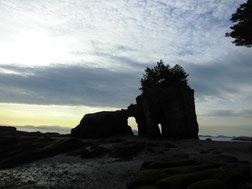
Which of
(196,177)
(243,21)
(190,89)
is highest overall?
(243,21)

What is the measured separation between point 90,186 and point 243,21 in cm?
3318

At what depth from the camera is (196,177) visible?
637 inches

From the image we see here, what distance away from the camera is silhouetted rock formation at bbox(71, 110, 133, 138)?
62.0 metres

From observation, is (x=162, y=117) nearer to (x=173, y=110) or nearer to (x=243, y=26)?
(x=173, y=110)

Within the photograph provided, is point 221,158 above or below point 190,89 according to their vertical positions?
below

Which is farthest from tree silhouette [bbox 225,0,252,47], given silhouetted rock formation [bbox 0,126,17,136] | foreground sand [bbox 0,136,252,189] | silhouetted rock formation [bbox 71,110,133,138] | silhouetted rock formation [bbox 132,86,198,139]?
silhouetted rock formation [bbox 0,126,17,136]

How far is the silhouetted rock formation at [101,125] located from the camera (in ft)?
203

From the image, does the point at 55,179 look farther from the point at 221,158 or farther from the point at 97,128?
the point at 97,128

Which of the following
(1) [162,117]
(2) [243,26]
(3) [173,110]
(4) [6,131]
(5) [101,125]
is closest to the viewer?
(2) [243,26]

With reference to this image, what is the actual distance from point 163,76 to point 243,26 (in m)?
29.3

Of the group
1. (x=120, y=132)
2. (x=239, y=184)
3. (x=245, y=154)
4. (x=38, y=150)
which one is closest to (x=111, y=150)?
(x=38, y=150)

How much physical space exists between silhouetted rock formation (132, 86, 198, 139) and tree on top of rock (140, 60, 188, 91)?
2982 millimetres

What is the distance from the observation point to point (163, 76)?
5988 cm

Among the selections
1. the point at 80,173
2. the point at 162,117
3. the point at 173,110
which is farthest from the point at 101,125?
the point at 80,173
